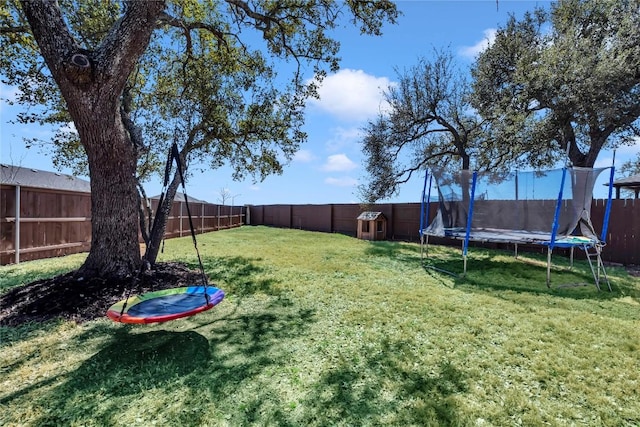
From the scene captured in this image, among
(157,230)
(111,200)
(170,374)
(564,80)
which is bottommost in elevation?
(170,374)

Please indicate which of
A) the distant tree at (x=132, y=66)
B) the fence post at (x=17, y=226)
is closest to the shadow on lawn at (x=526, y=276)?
the distant tree at (x=132, y=66)

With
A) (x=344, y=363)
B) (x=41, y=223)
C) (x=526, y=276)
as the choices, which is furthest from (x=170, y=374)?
(x=41, y=223)

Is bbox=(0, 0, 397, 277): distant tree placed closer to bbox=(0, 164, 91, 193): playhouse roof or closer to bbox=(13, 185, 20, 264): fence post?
bbox=(13, 185, 20, 264): fence post

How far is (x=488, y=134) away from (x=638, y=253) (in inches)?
161

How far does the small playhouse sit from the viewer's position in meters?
11.6

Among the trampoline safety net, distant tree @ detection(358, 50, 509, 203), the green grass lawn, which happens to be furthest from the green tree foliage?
the green grass lawn

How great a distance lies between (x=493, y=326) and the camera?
3.14 m

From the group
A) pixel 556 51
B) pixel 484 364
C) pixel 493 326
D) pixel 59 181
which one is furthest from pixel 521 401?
pixel 59 181

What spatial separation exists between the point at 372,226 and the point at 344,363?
9.44 metres

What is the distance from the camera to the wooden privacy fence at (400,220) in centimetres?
709

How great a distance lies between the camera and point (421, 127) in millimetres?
10211

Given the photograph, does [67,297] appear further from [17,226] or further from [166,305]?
[17,226]

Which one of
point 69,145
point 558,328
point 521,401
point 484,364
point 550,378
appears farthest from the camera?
point 69,145

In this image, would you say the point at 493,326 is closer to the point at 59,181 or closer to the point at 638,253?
the point at 638,253
